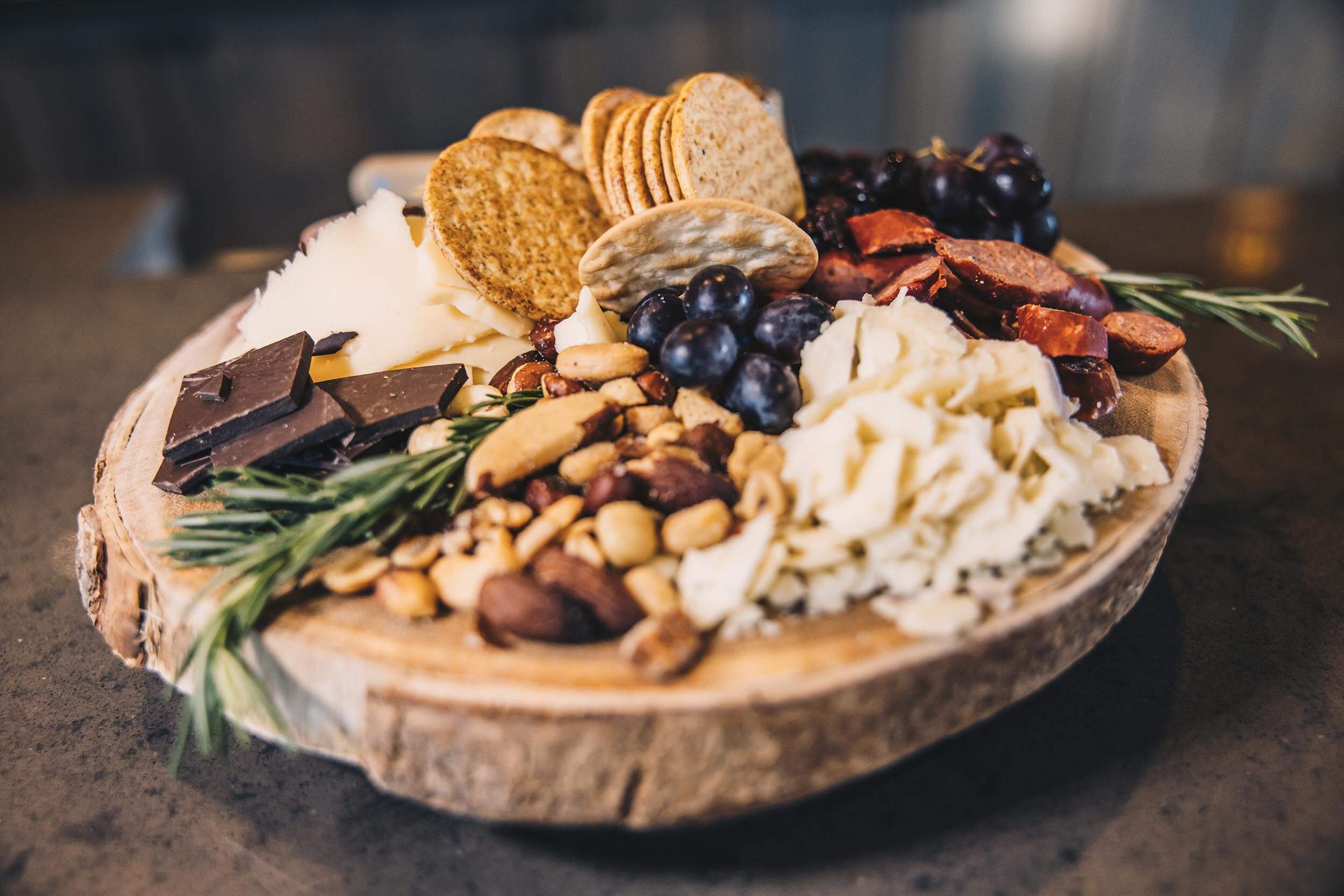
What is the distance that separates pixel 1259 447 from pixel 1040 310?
2.34 feet

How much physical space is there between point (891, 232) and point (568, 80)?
9.42 ft

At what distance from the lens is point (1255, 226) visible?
8.26 feet

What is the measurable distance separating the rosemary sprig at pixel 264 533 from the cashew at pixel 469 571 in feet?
0.26

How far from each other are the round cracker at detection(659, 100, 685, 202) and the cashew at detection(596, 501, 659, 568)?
0.58 m

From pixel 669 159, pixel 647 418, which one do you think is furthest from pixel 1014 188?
pixel 647 418

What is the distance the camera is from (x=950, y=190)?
140cm

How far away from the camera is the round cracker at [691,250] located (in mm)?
1073

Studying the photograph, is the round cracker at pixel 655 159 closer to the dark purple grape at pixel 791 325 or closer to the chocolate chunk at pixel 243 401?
the dark purple grape at pixel 791 325

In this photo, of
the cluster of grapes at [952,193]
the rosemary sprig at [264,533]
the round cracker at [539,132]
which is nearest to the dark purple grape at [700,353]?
the rosemary sprig at [264,533]

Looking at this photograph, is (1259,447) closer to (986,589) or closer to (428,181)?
(986,589)

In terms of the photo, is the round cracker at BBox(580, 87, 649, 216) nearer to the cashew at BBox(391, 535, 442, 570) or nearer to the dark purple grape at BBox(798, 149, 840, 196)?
the dark purple grape at BBox(798, 149, 840, 196)

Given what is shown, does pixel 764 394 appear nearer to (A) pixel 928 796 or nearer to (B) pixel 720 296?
(B) pixel 720 296

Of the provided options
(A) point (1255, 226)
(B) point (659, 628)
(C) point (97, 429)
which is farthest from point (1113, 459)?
(A) point (1255, 226)

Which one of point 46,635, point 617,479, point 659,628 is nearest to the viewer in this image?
point 659,628
